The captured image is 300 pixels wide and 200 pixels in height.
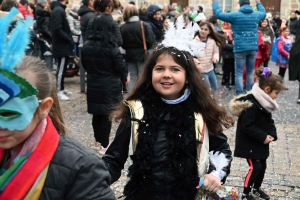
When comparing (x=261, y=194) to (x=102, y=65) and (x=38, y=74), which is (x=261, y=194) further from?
(x=38, y=74)

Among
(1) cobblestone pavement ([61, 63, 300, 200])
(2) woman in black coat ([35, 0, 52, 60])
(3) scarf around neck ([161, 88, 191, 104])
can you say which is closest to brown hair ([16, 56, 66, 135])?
(1) cobblestone pavement ([61, 63, 300, 200])

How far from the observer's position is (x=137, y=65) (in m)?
8.14

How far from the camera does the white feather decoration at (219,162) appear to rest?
266 centimetres

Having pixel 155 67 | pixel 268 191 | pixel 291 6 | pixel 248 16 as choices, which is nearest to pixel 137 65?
pixel 248 16

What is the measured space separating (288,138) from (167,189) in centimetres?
418

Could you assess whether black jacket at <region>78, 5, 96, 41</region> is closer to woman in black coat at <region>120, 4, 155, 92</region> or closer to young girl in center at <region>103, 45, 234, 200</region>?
woman in black coat at <region>120, 4, 155, 92</region>

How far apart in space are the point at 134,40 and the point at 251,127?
4.09 m

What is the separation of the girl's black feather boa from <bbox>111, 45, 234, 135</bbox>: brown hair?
0.11m

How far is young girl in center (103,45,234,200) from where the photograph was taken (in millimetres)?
2627

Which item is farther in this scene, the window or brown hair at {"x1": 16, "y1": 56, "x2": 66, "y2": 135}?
the window

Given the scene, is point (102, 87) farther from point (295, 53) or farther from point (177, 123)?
point (295, 53)

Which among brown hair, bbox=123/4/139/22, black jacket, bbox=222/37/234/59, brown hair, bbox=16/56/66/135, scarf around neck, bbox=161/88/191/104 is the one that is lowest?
black jacket, bbox=222/37/234/59

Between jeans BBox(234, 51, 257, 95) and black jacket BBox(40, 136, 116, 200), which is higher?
black jacket BBox(40, 136, 116, 200)

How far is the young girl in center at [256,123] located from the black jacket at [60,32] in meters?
4.67
